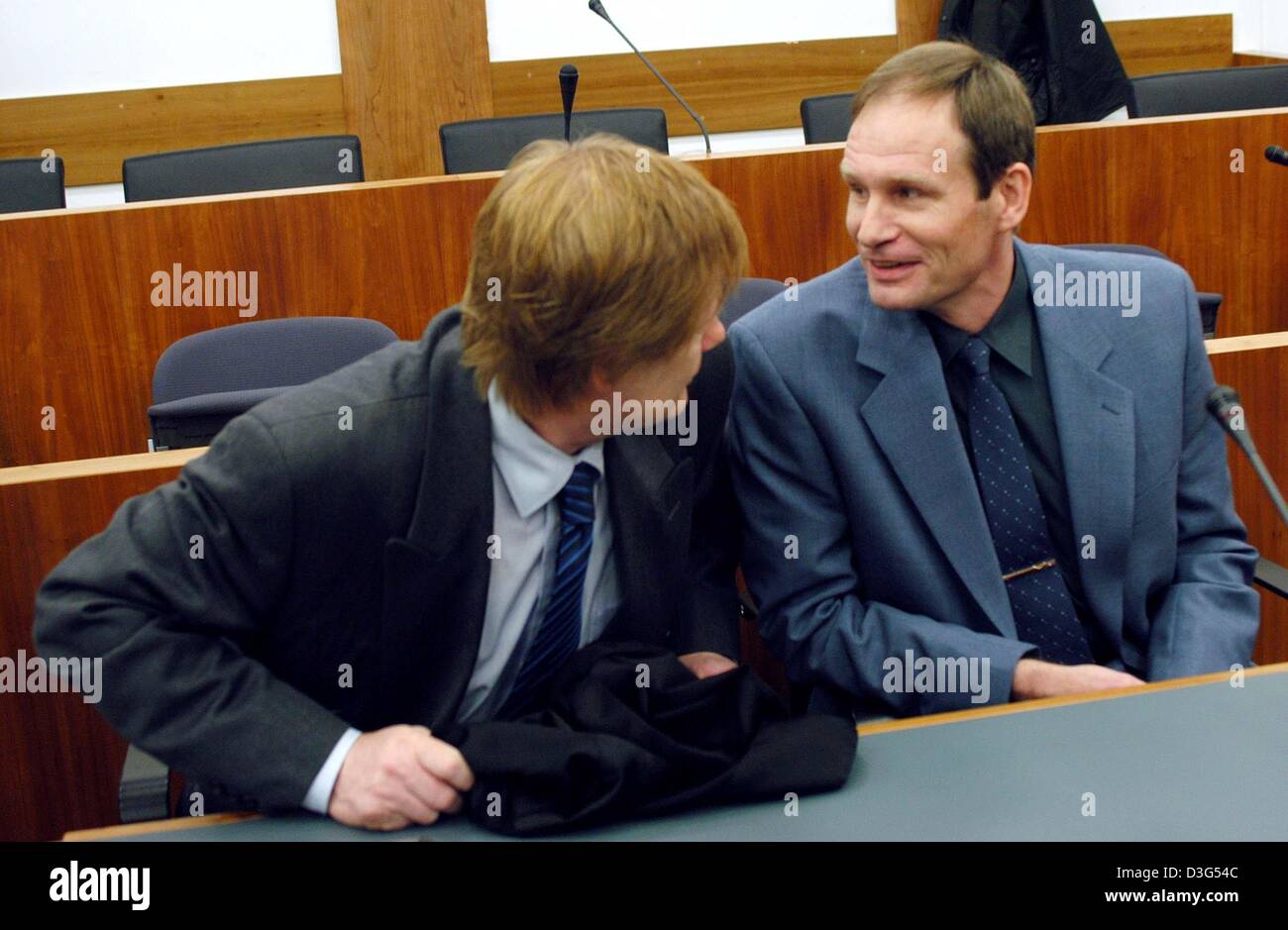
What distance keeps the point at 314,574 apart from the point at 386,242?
213 centimetres

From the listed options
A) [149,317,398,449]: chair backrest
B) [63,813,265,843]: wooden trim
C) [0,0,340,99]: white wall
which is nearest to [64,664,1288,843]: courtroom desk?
[63,813,265,843]: wooden trim

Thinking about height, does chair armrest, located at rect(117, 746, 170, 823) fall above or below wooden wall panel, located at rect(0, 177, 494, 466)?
below

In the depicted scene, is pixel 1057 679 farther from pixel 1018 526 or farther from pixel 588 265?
pixel 588 265

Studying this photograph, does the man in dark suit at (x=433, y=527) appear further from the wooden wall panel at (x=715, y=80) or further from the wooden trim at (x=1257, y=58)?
the wooden trim at (x=1257, y=58)

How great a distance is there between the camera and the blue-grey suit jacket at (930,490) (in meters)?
1.75

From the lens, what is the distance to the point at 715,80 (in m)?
6.03

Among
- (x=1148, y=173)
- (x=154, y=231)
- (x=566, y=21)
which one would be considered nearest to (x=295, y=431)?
(x=154, y=231)

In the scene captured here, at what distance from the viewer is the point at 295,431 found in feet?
4.37

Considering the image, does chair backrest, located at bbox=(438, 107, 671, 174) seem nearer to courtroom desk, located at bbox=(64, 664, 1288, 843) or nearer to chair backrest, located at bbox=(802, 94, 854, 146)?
chair backrest, located at bbox=(802, 94, 854, 146)

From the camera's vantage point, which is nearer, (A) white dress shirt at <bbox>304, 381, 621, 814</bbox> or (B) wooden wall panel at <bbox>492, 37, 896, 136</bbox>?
(A) white dress shirt at <bbox>304, 381, 621, 814</bbox>

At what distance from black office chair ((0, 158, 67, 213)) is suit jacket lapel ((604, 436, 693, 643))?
3035 mm

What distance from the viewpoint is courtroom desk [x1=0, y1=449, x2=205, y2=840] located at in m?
1.79
